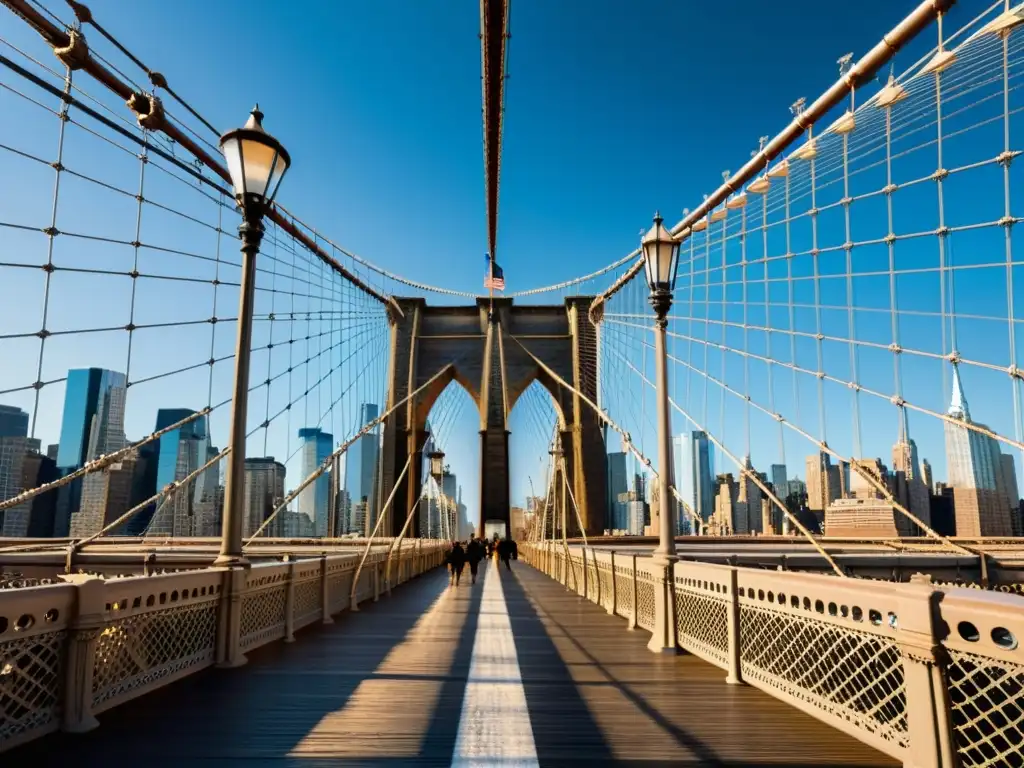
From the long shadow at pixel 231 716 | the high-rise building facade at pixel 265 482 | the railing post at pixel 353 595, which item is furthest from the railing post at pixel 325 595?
the high-rise building facade at pixel 265 482

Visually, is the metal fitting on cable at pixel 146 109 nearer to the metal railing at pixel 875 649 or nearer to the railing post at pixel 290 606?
the railing post at pixel 290 606

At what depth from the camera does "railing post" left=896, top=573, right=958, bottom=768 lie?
9.45 feet

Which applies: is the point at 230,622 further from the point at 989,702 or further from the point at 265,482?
the point at 265,482

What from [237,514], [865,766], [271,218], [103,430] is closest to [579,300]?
[271,218]

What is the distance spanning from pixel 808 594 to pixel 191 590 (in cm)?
426

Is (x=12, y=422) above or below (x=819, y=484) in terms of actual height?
above

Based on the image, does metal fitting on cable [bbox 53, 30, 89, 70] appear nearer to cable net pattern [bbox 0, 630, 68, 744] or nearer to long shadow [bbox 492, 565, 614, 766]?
cable net pattern [bbox 0, 630, 68, 744]

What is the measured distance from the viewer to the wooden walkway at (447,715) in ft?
11.2

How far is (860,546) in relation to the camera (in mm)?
16047

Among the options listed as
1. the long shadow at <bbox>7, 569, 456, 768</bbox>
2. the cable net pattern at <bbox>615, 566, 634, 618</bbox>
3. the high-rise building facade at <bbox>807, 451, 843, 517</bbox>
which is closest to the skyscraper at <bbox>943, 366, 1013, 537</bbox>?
the high-rise building facade at <bbox>807, 451, 843, 517</bbox>

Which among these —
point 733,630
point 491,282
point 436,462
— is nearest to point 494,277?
point 491,282

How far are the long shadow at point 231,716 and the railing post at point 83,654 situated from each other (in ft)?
0.31

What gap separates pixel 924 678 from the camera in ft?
9.67

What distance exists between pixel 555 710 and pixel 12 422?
43.8ft
